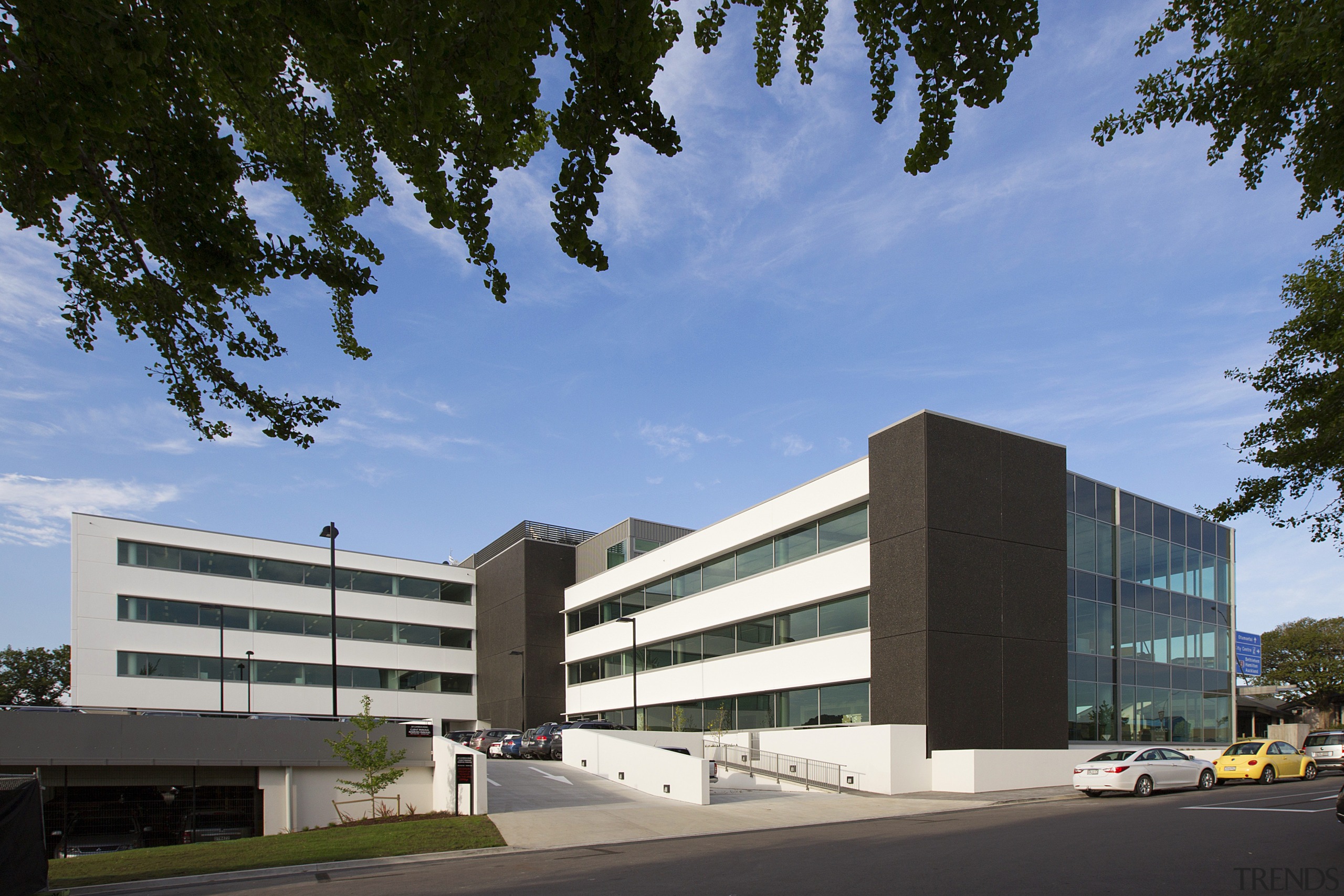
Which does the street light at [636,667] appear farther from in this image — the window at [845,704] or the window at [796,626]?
the window at [845,704]

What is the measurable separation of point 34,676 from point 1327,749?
98.6 metres

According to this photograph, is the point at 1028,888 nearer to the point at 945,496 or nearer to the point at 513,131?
the point at 513,131

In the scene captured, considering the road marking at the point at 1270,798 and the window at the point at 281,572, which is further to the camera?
the window at the point at 281,572

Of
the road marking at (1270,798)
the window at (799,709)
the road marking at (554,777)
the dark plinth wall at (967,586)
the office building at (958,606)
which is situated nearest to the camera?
the road marking at (1270,798)

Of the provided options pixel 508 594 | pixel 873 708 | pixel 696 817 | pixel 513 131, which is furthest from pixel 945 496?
pixel 508 594

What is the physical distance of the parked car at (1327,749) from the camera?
34312mm

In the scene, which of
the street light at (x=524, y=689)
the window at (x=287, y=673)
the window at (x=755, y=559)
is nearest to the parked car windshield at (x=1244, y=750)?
the window at (x=755, y=559)

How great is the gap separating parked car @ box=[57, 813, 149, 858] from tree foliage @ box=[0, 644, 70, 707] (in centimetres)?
6969

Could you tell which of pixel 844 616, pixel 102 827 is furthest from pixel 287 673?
pixel 844 616

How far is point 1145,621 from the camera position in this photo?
3725cm

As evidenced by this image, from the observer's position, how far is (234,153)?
6.95 metres

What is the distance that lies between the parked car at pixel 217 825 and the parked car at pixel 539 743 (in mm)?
16129

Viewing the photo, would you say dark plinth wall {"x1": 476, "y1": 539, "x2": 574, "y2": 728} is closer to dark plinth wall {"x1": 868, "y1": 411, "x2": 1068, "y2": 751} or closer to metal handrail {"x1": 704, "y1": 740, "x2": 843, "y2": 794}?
metal handrail {"x1": 704, "y1": 740, "x2": 843, "y2": 794}

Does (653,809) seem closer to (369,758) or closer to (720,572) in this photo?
(369,758)
